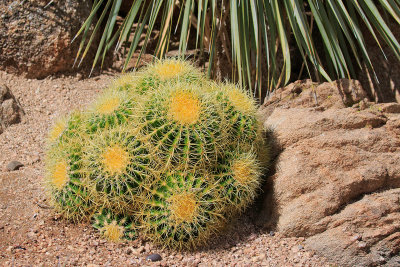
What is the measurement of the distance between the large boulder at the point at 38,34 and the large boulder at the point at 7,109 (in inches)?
18.8

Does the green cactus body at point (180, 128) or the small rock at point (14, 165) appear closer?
the green cactus body at point (180, 128)

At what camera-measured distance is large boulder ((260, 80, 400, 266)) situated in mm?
2584

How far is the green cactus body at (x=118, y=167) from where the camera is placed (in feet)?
7.97

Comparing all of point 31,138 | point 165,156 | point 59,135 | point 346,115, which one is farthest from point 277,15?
point 31,138

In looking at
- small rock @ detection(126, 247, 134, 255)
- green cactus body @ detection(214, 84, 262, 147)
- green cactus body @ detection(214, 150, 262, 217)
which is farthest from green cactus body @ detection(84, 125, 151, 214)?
green cactus body @ detection(214, 84, 262, 147)

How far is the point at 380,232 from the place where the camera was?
8.43 ft

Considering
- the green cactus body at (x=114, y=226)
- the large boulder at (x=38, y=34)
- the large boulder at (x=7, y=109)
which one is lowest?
the green cactus body at (x=114, y=226)

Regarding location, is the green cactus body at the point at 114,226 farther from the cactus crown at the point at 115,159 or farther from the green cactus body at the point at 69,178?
the cactus crown at the point at 115,159

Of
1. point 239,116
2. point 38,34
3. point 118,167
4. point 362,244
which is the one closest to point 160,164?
point 118,167

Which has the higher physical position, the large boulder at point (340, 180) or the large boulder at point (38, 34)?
the large boulder at point (38, 34)

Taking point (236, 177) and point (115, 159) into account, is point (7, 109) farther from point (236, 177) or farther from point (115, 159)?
point (236, 177)

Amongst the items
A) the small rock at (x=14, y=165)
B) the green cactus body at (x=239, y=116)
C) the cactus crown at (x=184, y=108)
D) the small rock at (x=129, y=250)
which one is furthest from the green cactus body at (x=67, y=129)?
the green cactus body at (x=239, y=116)

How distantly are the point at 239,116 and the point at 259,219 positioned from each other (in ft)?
2.31

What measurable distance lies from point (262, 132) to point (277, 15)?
0.95 metres
